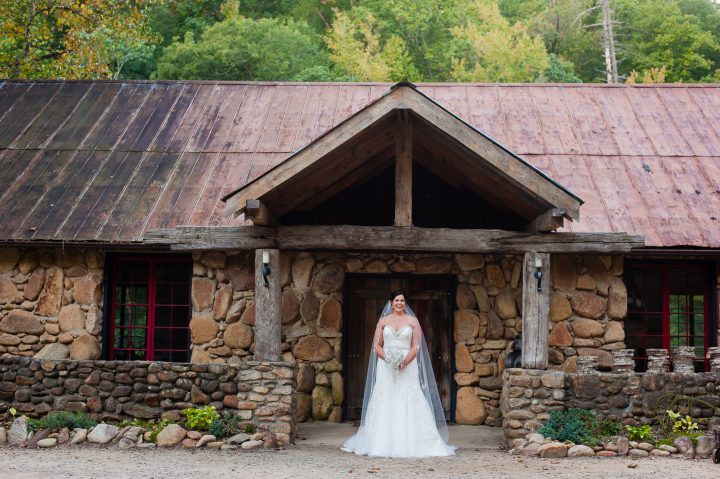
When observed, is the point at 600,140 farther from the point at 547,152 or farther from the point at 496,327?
the point at 496,327

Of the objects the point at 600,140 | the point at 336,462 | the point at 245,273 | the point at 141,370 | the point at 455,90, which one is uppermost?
the point at 455,90

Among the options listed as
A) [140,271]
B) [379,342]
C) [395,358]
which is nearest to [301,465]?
[395,358]

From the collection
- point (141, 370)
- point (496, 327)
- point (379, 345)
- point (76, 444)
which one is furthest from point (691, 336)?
point (76, 444)

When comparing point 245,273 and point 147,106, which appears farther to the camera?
point 147,106

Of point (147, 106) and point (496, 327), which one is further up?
point (147, 106)

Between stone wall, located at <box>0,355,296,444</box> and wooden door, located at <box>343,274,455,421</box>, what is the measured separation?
6.50 ft

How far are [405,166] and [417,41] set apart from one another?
25.2 meters

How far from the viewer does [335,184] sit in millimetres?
11797

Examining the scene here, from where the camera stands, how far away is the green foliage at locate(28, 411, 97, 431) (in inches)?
420

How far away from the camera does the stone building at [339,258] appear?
10758mm

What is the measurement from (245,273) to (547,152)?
15.4 feet

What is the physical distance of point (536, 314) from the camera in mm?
10727

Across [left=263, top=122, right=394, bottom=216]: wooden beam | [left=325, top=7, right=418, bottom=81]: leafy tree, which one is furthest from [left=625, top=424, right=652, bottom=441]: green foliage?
[left=325, top=7, right=418, bottom=81]: leafy tree

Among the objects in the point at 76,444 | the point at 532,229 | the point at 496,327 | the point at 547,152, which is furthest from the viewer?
the point at 547,152
